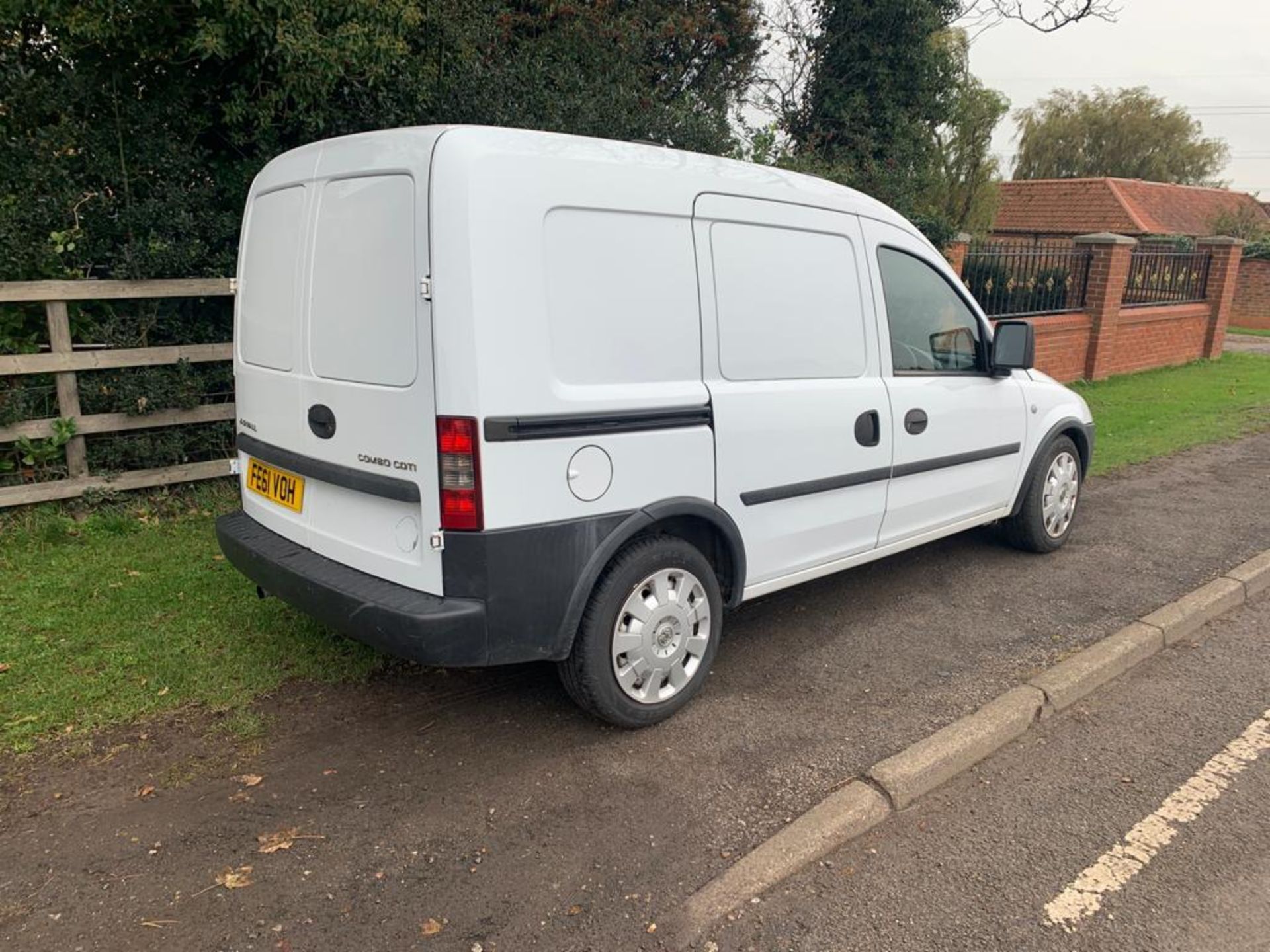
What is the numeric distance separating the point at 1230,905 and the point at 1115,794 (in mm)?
546

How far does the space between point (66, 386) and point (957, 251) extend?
9.08 meters

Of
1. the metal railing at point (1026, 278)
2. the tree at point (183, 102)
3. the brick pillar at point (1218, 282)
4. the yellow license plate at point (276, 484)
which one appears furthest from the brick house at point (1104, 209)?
the yellow license plate at point (276, 484)

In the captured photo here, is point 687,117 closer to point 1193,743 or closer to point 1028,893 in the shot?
point 1193,743

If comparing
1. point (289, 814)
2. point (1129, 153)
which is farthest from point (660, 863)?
point (1129, 153)

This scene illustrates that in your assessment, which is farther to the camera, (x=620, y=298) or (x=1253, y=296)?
(x=1253, y=296)

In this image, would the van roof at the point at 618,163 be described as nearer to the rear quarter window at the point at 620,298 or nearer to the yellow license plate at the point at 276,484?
the rear quarter window at the point at 620,298

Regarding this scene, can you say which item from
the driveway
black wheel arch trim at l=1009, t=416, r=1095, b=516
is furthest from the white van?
the driveway

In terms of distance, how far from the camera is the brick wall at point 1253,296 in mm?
24734

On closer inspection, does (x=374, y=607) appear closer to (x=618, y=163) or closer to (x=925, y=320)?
(x=618, y=163)

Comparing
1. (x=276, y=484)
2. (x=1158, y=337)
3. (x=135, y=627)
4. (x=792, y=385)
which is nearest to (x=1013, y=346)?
(x=792, y=385)

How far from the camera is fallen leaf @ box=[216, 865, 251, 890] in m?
2.62

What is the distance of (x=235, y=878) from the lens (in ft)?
8.68

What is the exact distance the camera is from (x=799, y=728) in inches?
139

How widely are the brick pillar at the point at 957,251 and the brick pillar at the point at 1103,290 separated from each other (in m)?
2.65
